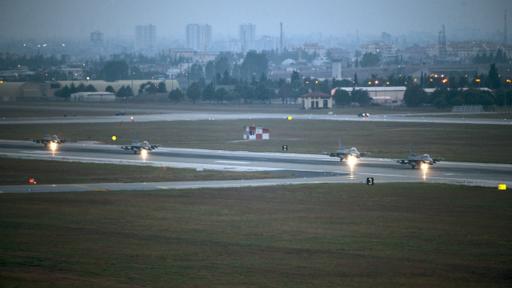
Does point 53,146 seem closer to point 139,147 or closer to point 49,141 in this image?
point 49,141

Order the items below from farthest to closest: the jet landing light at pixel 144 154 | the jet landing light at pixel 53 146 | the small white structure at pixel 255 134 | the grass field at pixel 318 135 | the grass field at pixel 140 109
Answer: the grass field at pixel 140 109, the small white structure at pixel 255 134, the jet landing light at pixel 53 146, the grass field at pixel 318 135, the jet landing light at pixel 144 154

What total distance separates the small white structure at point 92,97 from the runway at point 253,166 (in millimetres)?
82879

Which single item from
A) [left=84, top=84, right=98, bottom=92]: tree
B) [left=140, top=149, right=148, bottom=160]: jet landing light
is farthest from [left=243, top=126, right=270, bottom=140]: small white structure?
[left=84, top=84, right=98, bottom=92]: tree

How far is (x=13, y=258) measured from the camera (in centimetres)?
3198

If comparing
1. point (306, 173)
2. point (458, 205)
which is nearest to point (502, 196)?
point (458, 205)

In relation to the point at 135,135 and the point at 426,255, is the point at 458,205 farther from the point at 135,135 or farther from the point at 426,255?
the point at 135,135

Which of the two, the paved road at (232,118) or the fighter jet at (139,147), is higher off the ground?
the fighter jet at (139,147)

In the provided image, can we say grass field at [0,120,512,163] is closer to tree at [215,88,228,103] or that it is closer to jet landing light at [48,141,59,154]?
jet landing light at [48,141,59,154]

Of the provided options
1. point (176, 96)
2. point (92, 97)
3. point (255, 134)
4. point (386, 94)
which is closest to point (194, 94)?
point (176, 96)

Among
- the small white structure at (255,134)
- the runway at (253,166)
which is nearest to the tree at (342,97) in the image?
the small white structure at (255,134)

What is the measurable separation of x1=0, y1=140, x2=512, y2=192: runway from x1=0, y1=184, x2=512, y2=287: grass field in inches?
131

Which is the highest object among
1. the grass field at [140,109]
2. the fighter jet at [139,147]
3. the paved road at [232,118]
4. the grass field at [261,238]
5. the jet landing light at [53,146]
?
the grass field at [261,238]

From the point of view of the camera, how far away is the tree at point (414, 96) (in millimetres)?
135625

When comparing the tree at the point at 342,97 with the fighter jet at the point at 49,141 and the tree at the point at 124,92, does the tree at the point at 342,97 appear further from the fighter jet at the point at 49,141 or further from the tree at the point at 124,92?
the fighter jet at the point at 49,141
